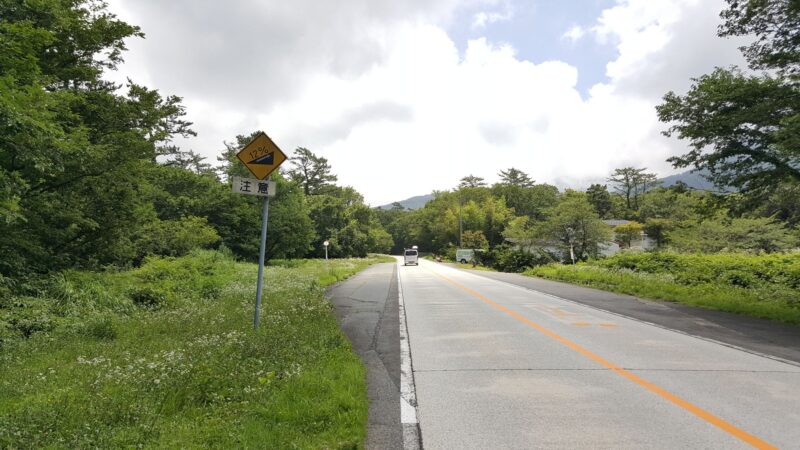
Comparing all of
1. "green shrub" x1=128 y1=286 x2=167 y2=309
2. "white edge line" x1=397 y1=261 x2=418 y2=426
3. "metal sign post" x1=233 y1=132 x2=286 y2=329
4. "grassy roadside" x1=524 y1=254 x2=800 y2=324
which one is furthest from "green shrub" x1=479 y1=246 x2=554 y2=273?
"metal sign post" x1=233 y1=132 x2=286 y2=329

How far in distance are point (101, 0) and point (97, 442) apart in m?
16.4

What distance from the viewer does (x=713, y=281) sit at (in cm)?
1775

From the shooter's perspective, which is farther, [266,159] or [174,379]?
[266,159]

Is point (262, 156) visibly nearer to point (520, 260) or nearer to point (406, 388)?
point (406, 388)

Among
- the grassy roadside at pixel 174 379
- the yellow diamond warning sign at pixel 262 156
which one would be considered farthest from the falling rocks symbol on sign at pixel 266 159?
the grassy roadside at pixel 174 379

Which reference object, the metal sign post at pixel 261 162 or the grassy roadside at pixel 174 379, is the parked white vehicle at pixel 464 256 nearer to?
the grassy roadside at pixel 174 379

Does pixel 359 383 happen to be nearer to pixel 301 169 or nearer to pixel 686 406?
pixel 686 406

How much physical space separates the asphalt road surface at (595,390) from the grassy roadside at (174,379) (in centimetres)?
99

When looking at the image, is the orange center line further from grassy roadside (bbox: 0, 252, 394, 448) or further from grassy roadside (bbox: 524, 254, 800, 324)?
grassy roadside (bbox: 524, 254, 800, 324)

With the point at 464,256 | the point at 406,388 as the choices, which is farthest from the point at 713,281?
the point at 464,256

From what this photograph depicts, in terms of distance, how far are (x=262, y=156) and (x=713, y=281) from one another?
18.9 m

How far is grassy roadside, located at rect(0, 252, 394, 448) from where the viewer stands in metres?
3.68

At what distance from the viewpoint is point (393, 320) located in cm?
1061

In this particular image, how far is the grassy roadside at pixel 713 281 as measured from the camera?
1253 cm
